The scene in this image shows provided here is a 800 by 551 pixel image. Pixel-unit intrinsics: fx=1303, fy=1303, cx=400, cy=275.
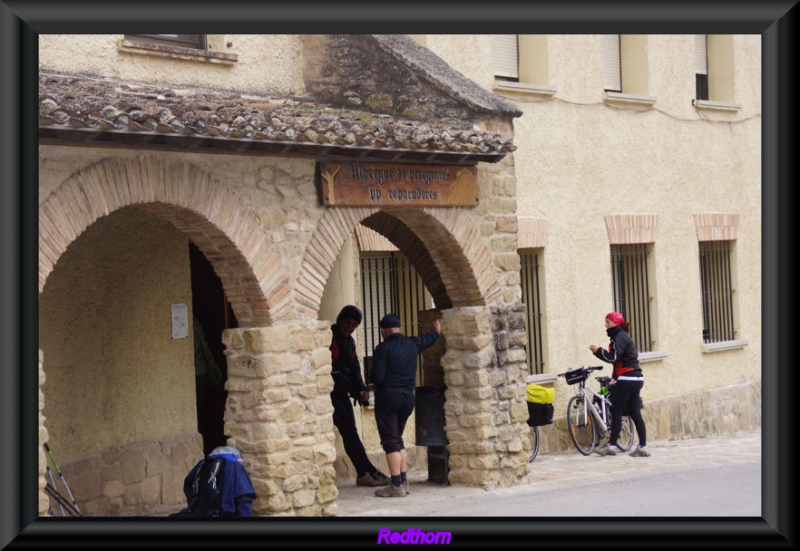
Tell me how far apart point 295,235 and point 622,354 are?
5.12 metres

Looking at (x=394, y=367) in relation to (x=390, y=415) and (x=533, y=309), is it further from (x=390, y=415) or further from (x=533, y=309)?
(x=533, y=309)

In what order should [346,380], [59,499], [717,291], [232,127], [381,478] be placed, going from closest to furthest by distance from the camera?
[232,127] < [59,499] < [346,380] < [381,478] < [717,291]

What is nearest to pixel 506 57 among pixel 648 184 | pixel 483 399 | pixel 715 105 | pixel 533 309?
pixel 648 184

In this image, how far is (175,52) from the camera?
11.5 m

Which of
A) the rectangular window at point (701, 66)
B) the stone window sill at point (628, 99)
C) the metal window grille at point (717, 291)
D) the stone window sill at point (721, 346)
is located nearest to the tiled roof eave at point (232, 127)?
the stone window sill at point (628, 99)

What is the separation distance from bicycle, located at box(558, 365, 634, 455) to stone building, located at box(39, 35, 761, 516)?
377 millimetres

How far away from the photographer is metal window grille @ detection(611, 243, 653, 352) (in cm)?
1722

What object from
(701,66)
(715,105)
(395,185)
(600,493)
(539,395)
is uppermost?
(701,66)

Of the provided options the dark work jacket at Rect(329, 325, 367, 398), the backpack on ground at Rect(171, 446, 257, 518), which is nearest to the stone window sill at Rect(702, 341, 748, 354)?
the dark work jacket at Rect(329, 325, 367, 398)

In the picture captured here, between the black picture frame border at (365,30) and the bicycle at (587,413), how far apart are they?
28.8 feet

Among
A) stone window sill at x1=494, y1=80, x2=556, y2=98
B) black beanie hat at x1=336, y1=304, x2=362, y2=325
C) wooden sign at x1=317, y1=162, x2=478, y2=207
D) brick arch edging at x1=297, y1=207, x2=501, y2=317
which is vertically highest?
stone window sill at x1=494, y1=80, x2=556, y2=98

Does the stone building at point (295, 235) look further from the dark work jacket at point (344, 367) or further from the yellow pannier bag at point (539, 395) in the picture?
the yellow pannier bag at point (539, 395)

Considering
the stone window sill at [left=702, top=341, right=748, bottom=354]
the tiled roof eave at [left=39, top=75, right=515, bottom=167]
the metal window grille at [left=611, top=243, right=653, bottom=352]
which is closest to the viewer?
the tiled roof eave at [left=39, top=75, right=515, bottom=167]

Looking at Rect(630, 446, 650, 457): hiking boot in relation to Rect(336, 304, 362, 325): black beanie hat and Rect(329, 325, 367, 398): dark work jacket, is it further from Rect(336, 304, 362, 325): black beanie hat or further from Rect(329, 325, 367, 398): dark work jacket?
Rect(336, 304, 362, 325): black beanie hat
